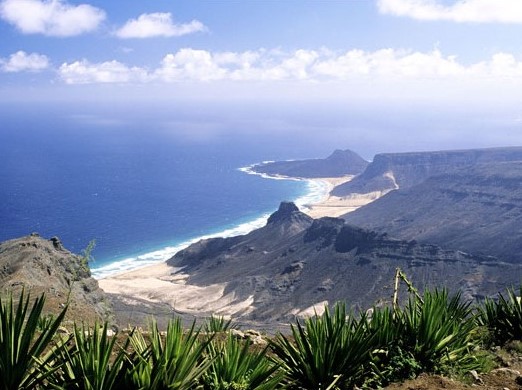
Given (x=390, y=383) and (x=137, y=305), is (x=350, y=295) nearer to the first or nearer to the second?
(x=137, y=305)

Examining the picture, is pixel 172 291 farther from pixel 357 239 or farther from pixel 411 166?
pixel 411 166

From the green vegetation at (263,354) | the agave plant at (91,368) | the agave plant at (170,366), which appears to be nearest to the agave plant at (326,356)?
the green vegetation at (263,354)

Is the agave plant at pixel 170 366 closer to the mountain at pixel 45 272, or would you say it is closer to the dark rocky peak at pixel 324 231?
the mountain at pixel 45 272

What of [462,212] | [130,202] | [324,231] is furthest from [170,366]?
[130,202]

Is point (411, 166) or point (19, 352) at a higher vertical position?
point (19, 352)

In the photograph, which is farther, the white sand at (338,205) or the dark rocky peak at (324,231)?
the white sand at (338,205)

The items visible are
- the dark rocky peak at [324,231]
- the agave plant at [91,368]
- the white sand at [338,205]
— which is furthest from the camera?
the white sand at [338,205]
